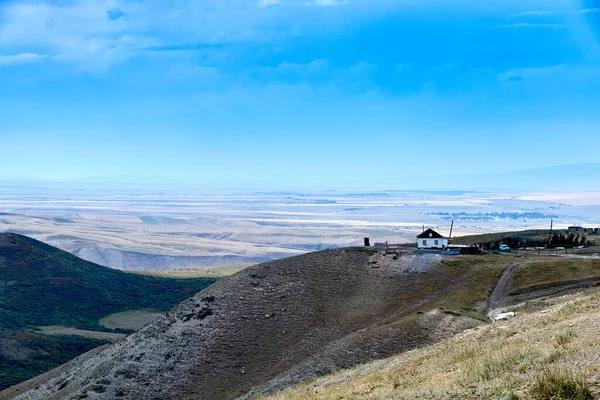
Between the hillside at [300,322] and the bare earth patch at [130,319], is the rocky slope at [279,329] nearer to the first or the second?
the hillside at [300,322]

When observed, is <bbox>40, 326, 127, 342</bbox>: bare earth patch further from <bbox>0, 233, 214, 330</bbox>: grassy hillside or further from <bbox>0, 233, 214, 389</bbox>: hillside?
<bbox>0, 233, 214, 330</bbox>: grassy hillside

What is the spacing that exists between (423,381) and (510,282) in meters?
30.9

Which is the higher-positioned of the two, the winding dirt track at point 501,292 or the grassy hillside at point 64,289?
the winding dirt track at point 501,292

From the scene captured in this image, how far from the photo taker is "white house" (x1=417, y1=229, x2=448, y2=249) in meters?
62.2

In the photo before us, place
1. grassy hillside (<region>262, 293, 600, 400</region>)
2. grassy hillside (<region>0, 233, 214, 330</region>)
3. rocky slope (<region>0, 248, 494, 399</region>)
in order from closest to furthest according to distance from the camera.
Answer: grassy hillside (<region>262, 293, 600, 400</region>), rocky slope (<region>0, 248, 494, 399</region>), grassy hillside (<region>0, 233, 214, 330</region>)

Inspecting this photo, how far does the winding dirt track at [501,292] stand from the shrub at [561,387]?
27.4m

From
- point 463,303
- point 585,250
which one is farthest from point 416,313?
point 585,250

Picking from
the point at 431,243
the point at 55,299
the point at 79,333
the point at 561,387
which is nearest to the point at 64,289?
the point at 55,299

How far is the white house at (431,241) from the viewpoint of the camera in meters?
62.2

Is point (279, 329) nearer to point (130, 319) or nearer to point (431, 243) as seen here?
point (431, 243)

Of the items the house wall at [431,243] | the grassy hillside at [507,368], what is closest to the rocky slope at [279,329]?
the house wall at [431,243]

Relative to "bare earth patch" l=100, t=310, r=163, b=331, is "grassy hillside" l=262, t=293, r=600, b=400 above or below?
above

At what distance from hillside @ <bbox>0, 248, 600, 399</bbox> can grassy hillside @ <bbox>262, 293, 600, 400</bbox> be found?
9017 mm

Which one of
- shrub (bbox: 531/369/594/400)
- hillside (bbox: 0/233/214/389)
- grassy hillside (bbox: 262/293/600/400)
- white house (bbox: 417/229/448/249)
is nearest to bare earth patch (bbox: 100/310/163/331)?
hillside (bbox: 0/233/214/389)
